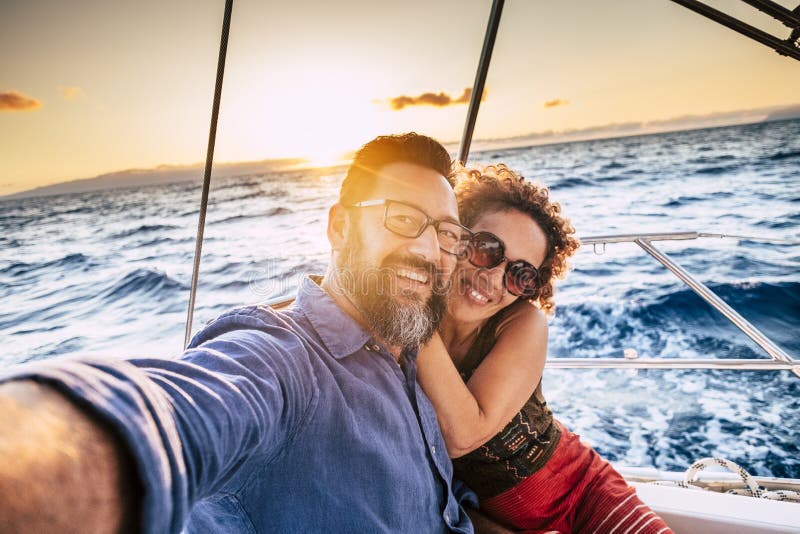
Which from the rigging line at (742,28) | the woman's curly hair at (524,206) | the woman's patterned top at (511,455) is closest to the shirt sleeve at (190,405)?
the woman's patterned top at (511,455)

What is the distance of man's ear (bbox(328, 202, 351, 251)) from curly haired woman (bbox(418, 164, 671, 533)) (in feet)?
1.44

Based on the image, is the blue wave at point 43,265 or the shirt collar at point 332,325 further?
the blue wave at point 43,265

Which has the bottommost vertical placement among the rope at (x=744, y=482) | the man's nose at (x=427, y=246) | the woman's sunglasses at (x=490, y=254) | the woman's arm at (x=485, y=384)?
the rope at (x=744, y=482)

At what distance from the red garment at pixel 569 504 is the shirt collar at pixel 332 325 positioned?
827 millimetres

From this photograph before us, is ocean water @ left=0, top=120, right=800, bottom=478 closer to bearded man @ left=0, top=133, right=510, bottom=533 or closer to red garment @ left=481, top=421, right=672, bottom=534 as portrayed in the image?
bearded man @ left=0, top=133, right=510, bottom=533

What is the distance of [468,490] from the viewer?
4.42ft

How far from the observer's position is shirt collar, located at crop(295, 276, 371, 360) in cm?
97

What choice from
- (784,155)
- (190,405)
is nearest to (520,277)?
(190,405)

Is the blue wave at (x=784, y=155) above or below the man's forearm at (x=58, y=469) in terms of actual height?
above

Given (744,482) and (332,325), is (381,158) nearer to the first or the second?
(332,325)

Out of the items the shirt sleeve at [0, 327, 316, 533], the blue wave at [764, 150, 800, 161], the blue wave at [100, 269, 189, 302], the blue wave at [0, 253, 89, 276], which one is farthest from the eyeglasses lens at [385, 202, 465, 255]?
the blue wave at [764, 150, 800, 161]

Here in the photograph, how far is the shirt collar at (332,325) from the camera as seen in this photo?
971 mm

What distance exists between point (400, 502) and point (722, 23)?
61.3 inches

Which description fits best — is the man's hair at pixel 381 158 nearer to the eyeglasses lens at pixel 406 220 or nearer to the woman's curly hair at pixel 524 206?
the eyeglasses lens at pixel 406 220
